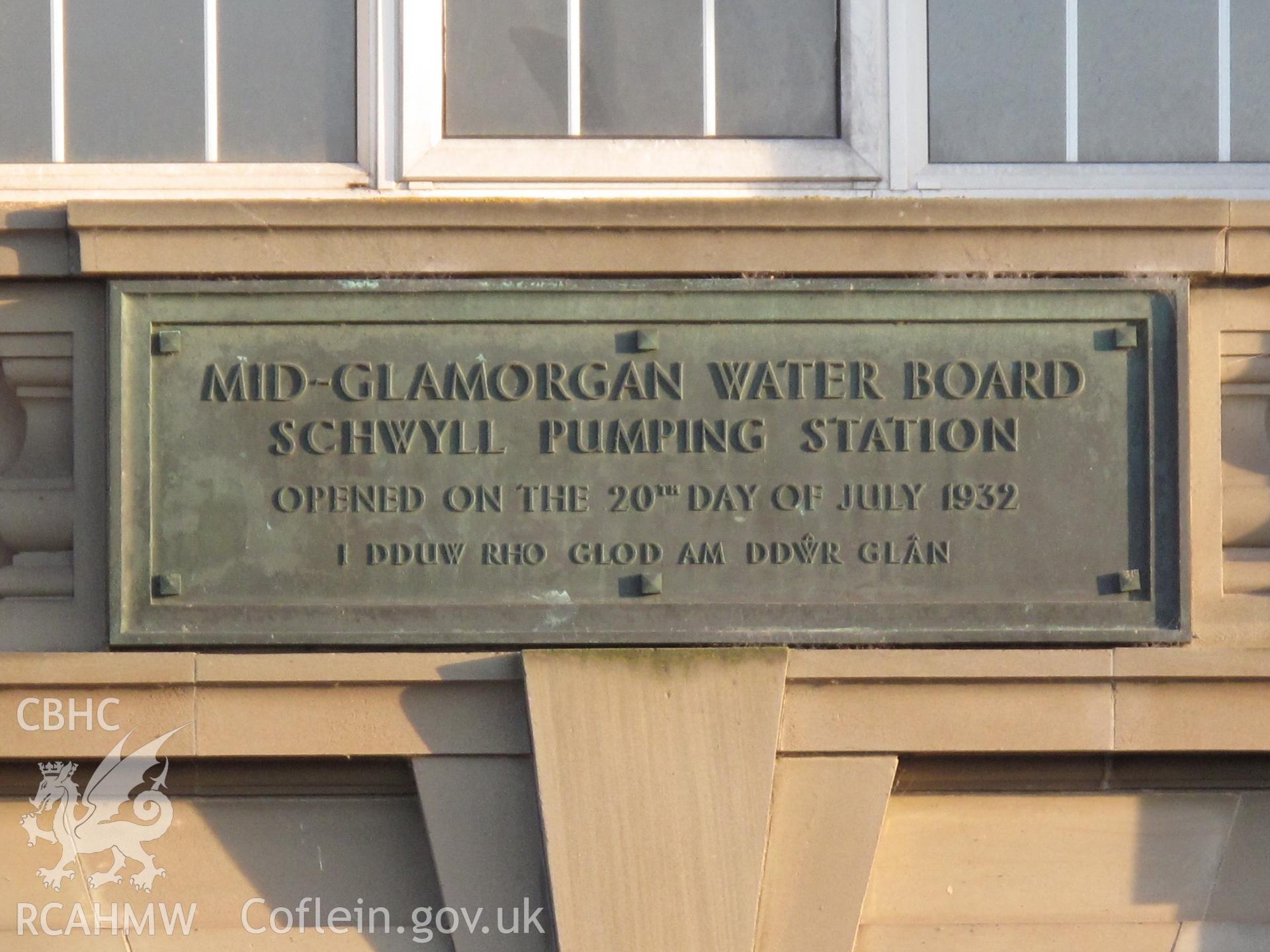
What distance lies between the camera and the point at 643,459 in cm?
393

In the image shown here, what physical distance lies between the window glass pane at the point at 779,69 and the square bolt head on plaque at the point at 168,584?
2.01m

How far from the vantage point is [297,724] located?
3.86 m

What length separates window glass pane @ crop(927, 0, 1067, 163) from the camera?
4.14 meters

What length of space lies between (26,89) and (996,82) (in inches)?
113

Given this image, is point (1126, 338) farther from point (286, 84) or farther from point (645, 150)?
point (286, 84)

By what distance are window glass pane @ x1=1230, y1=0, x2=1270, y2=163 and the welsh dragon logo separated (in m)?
3.62

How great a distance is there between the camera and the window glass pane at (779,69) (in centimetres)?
413

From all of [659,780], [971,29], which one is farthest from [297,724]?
[971,29]

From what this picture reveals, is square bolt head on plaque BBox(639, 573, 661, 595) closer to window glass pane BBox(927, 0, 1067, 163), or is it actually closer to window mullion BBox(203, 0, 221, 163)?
window glass pane BBox(927, 0, 1067, 163)

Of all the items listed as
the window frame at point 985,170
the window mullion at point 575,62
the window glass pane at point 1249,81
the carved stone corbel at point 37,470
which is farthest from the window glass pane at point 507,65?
the window glass pane at point 1249,81

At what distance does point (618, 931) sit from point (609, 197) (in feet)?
6.71

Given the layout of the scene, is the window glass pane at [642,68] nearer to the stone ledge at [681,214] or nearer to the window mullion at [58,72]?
the stone ledge at [681,214]

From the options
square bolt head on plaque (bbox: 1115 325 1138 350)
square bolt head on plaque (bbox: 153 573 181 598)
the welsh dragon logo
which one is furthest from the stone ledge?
the welsh dragon logo

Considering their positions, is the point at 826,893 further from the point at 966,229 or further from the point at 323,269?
the point at 323,269
